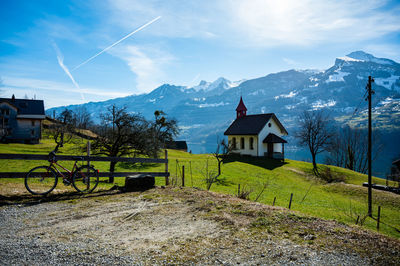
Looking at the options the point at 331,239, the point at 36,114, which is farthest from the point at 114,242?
the point at 36,114

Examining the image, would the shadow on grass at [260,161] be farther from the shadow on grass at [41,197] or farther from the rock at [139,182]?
the shadow on grass at [41,197]

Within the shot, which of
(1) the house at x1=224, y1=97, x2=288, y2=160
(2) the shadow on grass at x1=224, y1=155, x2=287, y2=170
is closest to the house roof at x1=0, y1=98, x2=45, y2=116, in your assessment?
(1) the house at x1=224, y1=97, x2=288, y2=160

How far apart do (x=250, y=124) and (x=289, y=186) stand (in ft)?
73.3

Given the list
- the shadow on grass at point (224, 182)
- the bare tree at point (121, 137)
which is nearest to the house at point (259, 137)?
the shadow on grass at point (224, 182)

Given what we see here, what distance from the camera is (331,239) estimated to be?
6324mm

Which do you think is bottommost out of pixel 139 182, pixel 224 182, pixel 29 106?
pixel 224 182

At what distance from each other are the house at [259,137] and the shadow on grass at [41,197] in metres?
35.2

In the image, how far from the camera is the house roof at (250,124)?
46312 millimetres

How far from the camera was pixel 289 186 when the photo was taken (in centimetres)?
2809

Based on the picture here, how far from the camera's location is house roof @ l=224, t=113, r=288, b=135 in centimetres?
4631

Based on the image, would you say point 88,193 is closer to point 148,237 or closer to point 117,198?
point 117,198

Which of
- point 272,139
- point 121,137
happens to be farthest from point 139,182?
point 272,139

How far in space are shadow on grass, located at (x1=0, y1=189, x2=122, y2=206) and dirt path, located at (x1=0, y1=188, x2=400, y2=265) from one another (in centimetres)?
23

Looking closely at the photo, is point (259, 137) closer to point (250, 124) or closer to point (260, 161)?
point (250, 124)
